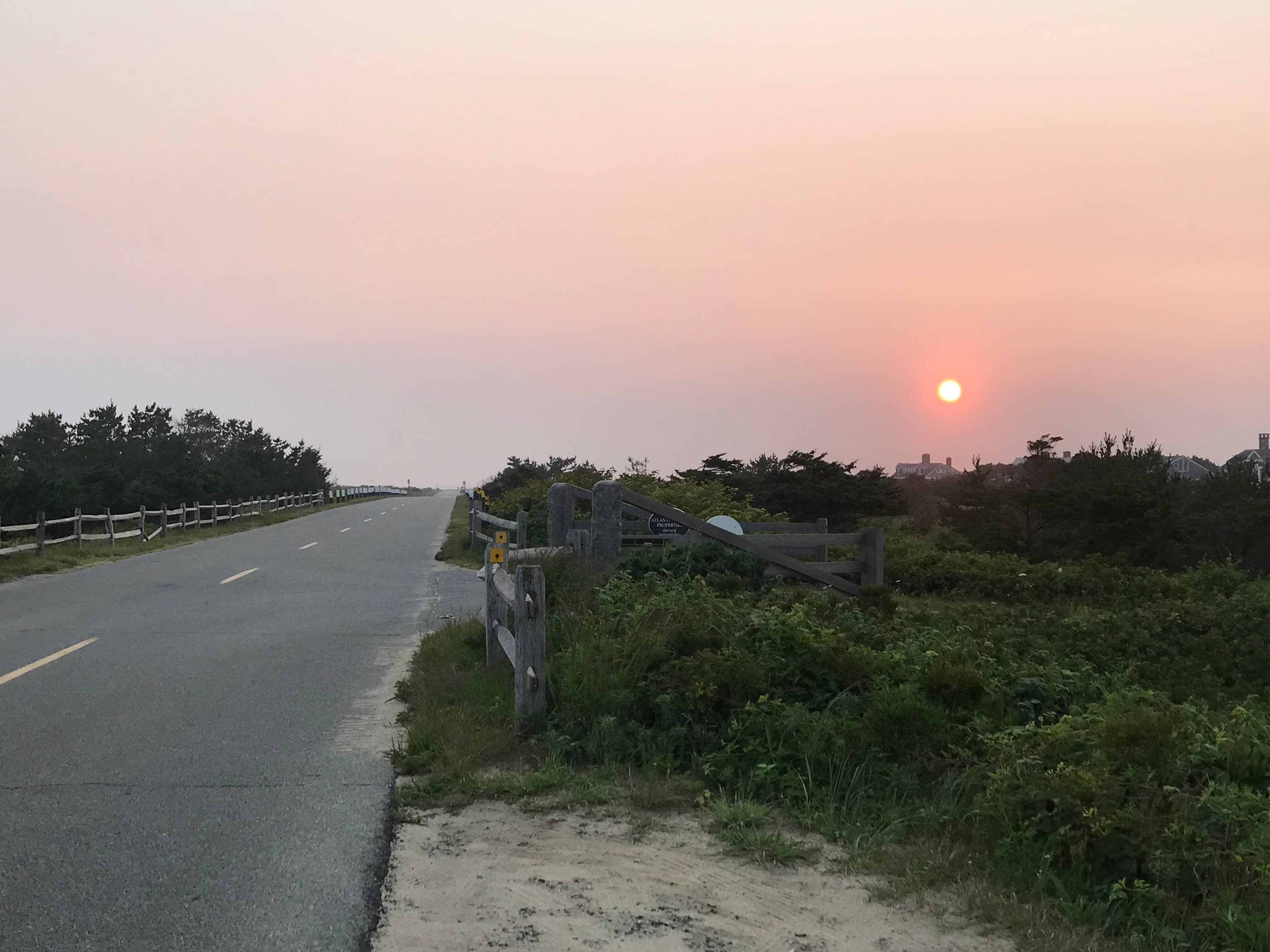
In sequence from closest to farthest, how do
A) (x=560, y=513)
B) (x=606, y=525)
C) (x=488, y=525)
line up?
1. (x=606, y=525)
2. (x=560, y=513)
3. (x=488, y=525)

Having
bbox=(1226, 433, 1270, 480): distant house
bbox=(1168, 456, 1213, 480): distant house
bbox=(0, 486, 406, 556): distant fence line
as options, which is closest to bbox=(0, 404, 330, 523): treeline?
bbox=(0, 486, 406, 556): distant fence line

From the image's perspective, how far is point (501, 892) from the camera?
4996 mm

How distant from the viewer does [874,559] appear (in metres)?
15.6

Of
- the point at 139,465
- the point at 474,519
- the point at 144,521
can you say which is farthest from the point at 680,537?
the point at 139,465

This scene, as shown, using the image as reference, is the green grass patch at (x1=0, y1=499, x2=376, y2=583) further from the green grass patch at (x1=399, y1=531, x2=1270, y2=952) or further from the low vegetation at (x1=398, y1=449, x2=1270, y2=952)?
the low vegetation at (x1=398, y1=449, x2=1270, y2=952)

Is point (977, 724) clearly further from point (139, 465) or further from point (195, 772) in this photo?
point (139, 465)

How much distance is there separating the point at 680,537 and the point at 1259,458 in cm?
8233

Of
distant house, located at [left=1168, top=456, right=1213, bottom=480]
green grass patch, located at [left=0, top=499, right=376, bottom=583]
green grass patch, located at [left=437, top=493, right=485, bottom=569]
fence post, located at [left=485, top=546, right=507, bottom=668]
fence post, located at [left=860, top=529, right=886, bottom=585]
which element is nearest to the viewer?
fence post, located at [left=485, top=546, right=507, bottom=668]

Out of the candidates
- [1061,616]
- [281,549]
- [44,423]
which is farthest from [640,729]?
[44,423]

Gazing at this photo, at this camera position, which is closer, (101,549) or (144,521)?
(101,549)

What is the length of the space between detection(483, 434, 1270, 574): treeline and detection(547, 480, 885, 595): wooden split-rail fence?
42.1 feet

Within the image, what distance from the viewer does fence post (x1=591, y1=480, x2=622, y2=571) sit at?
1373 centimetres

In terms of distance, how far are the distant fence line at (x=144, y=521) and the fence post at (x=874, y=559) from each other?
1855 cm

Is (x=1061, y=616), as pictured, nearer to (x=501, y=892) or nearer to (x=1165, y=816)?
(x=1165, y=816)
